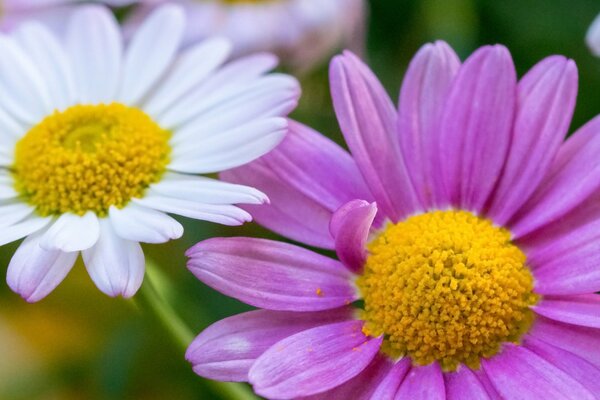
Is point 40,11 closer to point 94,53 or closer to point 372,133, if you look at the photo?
point 94,53

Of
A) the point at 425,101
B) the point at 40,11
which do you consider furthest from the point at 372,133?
the point at 40,11

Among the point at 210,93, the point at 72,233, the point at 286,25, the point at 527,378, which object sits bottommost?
the point at 527,378

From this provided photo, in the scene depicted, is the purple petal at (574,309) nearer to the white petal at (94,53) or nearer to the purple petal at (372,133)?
the purple petal at (372,133)

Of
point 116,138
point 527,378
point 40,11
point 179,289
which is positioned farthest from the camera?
point 40,11

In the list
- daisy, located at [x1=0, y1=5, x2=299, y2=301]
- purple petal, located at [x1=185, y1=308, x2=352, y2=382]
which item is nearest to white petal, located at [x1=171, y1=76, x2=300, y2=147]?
daisy, located at [x1=0, y1=5, x2=299, y2=301]

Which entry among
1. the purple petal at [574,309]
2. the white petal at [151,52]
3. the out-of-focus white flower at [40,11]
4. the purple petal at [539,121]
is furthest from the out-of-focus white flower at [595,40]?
the out-of-focus white flower at [40,11]

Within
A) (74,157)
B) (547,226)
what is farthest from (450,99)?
(74,157)
